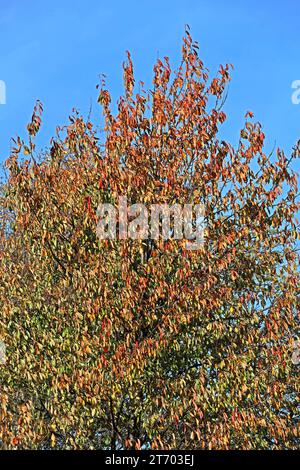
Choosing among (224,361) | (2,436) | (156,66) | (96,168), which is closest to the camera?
(2,436)

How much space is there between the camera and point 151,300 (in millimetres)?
13461

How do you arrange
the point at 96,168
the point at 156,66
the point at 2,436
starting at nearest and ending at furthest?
1. the point at 2,436
2. the point at 96,168
3. the point at 156,66

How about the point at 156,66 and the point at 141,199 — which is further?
the point at 156,66

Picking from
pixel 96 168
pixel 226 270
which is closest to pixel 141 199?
pixel 96 168

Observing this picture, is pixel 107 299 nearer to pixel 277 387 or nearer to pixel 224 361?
pixel 224 361

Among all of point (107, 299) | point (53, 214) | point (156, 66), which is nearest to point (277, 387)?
point (107, 299)

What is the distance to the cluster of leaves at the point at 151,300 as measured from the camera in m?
13.3

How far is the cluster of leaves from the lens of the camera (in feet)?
43.5

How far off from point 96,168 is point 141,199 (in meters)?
1.29

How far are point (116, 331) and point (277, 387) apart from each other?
11.0ft

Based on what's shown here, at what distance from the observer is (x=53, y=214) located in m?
14.8
